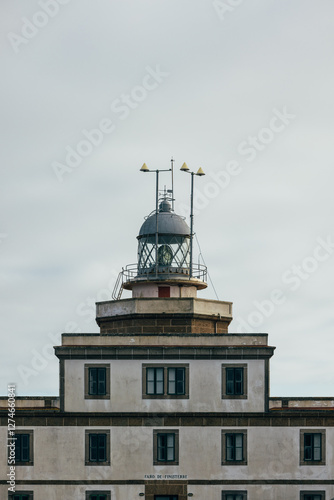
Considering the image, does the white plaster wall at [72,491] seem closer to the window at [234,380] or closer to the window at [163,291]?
the window at [234,380]

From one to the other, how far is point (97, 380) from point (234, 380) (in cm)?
733

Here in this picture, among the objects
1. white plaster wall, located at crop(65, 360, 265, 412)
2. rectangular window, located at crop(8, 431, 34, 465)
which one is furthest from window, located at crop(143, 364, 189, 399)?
rectangular window, located at crop(8, 431, 34, 465)

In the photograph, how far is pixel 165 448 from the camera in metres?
61.3

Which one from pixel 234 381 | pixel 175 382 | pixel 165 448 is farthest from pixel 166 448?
pixel 234 381

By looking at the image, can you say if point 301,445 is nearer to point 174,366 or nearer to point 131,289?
point 174,366

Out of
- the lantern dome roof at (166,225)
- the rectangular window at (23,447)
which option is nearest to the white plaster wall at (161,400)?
the rectangular window at (23,447)

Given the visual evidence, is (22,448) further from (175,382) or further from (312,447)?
(312,447)

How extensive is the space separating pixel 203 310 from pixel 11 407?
11.9 m

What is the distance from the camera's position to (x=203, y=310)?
64.8 metres

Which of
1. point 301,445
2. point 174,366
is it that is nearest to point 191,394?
point 174,366

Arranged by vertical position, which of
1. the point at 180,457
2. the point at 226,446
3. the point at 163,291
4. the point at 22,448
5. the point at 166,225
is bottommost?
the point at 180,457

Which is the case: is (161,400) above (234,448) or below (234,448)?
above

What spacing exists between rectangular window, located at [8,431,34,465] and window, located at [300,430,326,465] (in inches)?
566

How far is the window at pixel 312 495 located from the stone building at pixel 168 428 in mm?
65
